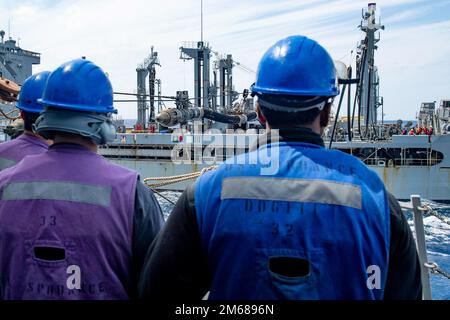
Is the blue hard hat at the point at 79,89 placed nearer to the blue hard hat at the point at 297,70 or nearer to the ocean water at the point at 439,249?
the blue hard hat at the point at 297,70

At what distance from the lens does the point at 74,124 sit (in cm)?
196

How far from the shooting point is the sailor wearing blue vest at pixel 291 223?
4.65 ft

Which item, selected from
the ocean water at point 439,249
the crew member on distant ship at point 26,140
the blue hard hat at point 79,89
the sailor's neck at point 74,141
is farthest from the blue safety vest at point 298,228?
the ocean water at point 439,249

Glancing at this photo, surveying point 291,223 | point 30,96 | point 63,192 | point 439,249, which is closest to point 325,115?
point 291,223

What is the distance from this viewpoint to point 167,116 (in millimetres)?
19656

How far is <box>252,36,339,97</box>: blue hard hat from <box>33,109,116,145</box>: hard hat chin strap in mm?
786

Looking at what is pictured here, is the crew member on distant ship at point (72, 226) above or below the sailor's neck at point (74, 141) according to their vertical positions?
below

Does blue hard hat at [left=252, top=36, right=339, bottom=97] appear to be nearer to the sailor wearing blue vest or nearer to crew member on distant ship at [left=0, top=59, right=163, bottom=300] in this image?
the sailor wearing blue vest

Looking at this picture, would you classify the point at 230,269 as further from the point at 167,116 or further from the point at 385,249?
the point at 167,116

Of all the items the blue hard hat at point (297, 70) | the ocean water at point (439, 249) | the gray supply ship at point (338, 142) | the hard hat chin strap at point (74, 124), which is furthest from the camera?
the gray supply ship at point (338, 142)

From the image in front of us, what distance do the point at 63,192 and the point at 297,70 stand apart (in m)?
1.08
